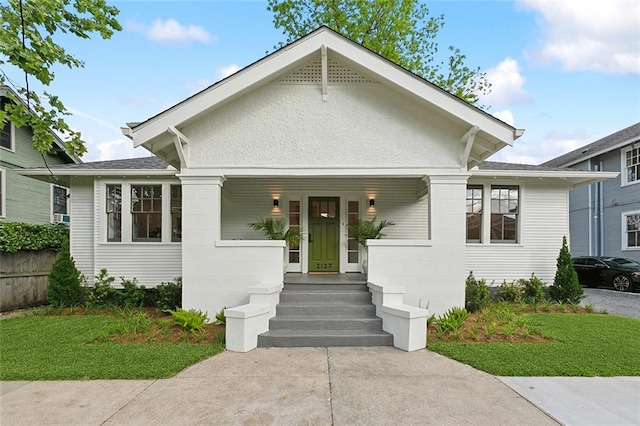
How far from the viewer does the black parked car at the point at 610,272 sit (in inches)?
443

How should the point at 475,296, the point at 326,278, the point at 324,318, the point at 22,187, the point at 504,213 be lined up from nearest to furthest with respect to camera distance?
the point at 324,318, the point at 475,296, the point at 326,278, the point at 504,213, the point at 22,187

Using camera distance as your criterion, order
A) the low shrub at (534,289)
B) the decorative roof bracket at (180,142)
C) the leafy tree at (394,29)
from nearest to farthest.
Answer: the decorative roof bracket at (180,142), the low shrub at (534,289), the leafy tree at (394,29)

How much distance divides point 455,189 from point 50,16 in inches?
285

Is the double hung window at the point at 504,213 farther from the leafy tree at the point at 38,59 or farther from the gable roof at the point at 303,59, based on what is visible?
the leafy tree at the point at 38,59

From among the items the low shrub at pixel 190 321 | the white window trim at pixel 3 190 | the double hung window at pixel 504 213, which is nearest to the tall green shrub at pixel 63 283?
the low shrub at pixel 190 321

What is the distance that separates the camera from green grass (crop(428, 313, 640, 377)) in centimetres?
429

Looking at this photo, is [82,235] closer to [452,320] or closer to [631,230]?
[452,320]

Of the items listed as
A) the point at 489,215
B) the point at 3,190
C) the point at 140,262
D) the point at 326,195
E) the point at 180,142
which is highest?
the point at 180,142

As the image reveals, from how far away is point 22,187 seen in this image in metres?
13.0

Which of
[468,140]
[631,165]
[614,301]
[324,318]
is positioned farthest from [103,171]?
[631,165]

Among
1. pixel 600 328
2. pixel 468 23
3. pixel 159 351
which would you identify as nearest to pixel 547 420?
pixel 600 328

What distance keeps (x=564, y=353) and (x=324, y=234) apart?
5327mm

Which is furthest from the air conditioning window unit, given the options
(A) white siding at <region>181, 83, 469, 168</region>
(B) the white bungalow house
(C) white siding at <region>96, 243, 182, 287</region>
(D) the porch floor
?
(D) the porch floor

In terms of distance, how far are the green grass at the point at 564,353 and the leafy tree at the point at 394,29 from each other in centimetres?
1345
